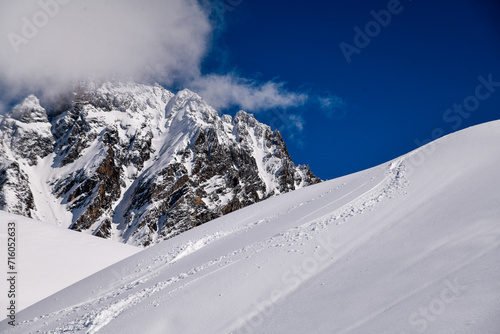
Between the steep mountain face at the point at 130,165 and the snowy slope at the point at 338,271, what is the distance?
4349 inches

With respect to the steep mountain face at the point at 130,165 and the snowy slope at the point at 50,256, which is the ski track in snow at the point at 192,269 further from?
the steep mountain face at the point at 130,165

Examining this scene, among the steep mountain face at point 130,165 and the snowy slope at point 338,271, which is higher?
the steep mountain face at point 130,165

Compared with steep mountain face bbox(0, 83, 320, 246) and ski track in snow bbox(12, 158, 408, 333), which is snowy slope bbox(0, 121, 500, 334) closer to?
ski track in snow bbox(12, 158, 408, 333)

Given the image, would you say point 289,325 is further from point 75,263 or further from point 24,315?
point 75,263

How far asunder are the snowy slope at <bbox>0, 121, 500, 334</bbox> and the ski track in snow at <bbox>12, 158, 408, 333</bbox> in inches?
2.8

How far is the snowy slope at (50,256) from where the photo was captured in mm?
17578

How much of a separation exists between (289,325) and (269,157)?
554ft

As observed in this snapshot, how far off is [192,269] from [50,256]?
47.3ft

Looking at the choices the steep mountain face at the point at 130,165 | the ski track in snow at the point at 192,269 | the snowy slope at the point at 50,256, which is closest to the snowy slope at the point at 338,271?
the ski track in snow at the point at 192,269

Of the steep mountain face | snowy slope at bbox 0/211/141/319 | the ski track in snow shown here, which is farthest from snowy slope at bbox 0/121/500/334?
the steep mountain face

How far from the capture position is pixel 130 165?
147m

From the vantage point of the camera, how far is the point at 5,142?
437ft

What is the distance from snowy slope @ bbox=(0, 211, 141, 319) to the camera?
1758cm

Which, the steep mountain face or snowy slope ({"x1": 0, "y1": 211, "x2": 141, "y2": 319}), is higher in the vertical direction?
the steep mountain face
